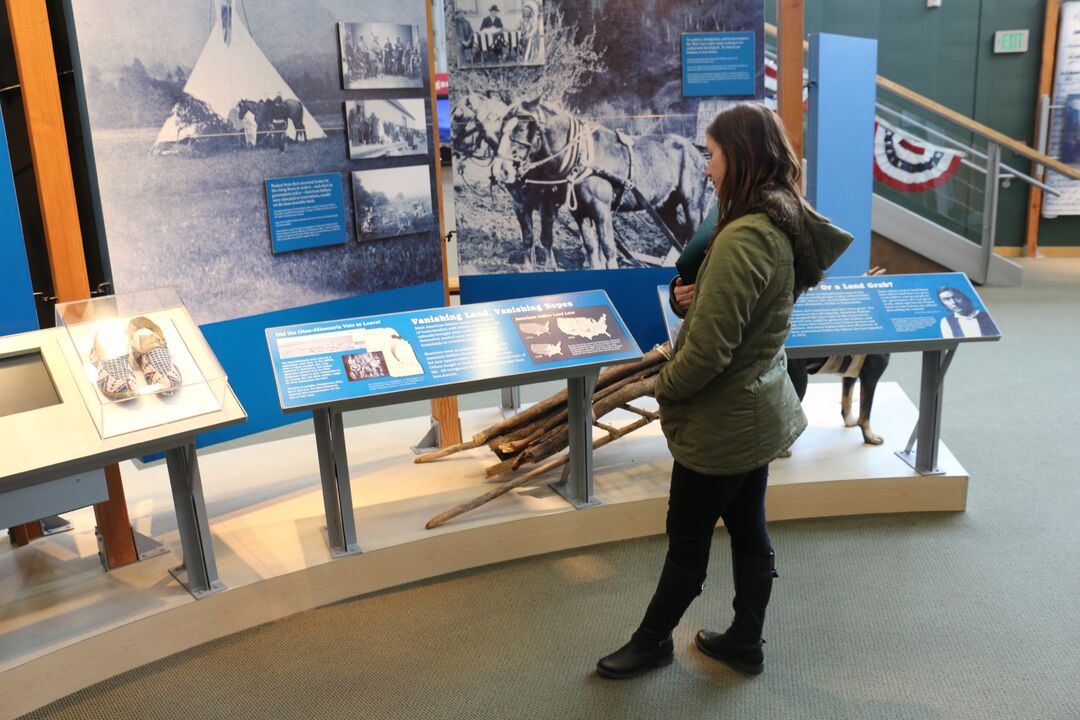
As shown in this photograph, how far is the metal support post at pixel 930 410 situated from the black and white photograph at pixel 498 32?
2185 millimetres

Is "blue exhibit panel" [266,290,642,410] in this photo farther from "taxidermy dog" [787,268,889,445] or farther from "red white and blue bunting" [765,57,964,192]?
"red white and blue bunting" [765,57,964,192]

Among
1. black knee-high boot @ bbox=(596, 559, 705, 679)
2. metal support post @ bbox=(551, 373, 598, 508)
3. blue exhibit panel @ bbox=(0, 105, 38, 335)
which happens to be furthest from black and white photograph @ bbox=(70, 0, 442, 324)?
black knee-high boot @ bbox=(596, 559, 705, 679)

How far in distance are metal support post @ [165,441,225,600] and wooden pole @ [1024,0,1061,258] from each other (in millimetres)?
9442

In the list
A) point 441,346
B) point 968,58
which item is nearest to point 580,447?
point 441,346

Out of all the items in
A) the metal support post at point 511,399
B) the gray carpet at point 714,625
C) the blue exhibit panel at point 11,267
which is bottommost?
the gray carpet at point 714,625

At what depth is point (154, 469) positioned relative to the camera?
14.6 feet

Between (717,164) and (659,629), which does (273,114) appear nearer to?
(717,164)

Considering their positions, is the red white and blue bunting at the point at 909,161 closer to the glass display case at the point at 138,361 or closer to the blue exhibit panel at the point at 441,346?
the blue exhibit panel at the point at 441,346

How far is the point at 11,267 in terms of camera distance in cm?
328

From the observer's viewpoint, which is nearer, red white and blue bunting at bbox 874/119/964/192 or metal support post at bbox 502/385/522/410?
metal support post at bbox 502/385/522/410

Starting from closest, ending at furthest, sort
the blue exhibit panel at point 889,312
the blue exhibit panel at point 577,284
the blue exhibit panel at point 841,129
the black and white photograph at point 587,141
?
the blue exhibit panel at point 889,312 → the black and white photograph at point 587,141 → the blue exhibit panel at point 577,284 → the blue exhibit panel at point 841,129

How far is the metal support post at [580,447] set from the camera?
383 cm

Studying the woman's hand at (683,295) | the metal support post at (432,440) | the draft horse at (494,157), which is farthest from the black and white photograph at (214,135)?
the woman's hand at (683,295)

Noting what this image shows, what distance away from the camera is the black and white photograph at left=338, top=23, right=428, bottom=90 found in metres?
4.35
